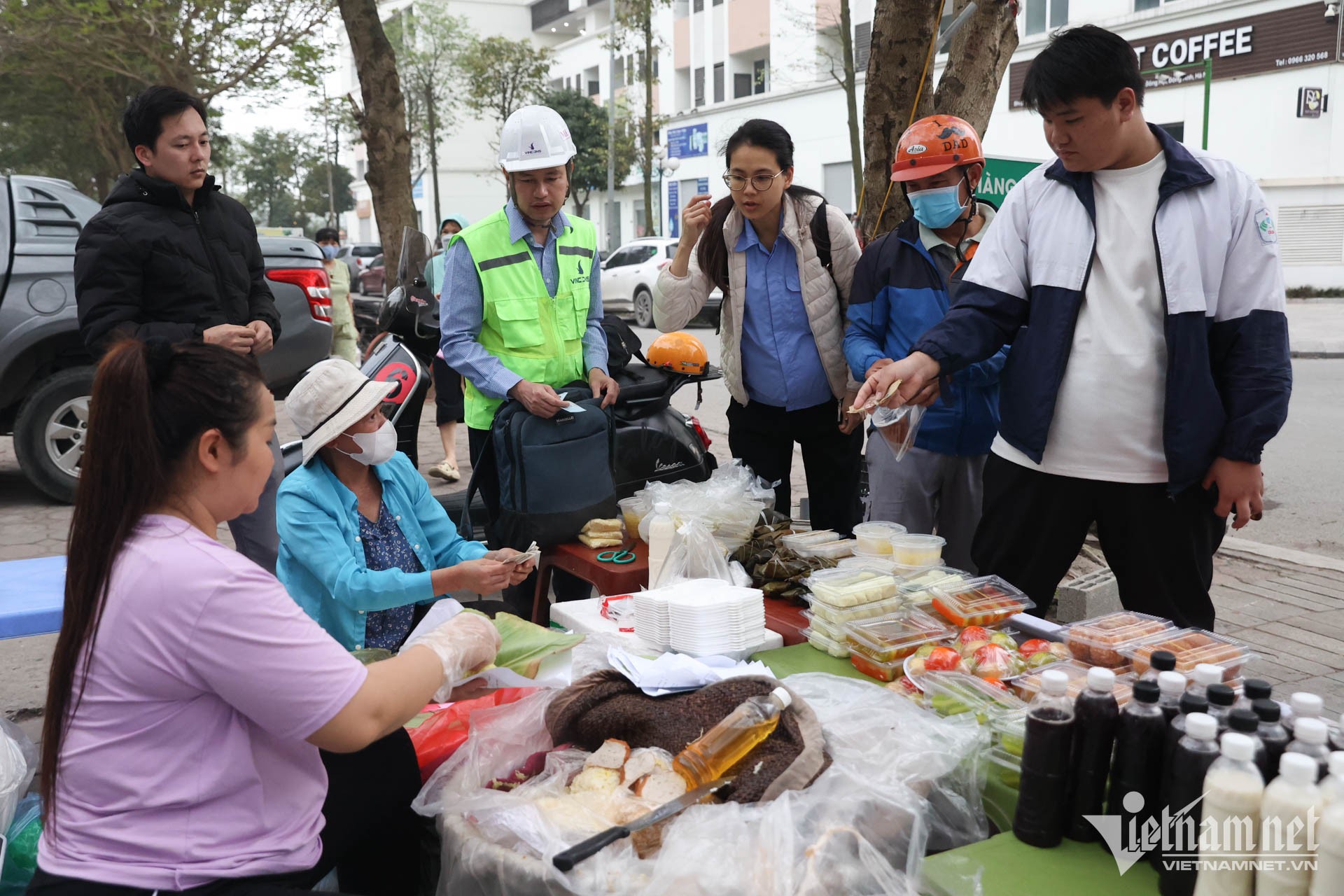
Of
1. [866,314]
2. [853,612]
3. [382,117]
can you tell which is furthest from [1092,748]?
[382,117]

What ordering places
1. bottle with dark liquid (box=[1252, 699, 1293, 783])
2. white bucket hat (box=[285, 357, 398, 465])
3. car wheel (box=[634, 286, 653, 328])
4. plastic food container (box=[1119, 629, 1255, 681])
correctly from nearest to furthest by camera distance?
bottle with dark liquid (box=[1252, 699, 1293, 783]) → plastic food container (box=[1119, 629, 1255, 681]) → white bucket hat (box=[285, 357, 398, 465]) → car wheel (box=[634, 286, 653, 328])

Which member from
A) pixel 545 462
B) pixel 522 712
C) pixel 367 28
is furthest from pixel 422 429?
pixel 522 712

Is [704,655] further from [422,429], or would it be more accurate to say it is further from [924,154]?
[422,429]

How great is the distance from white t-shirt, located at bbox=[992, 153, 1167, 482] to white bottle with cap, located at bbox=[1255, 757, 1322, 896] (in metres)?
1.29

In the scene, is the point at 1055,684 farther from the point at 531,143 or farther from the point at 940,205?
the point at 531,143

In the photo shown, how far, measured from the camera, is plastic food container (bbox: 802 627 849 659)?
249 cm

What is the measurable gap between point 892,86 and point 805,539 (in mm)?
2663

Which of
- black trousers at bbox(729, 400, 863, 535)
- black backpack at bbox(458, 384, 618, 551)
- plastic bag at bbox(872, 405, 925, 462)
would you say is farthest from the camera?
black trousers at bbox(729, 400, 863, 535)

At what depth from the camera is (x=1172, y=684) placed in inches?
61.3

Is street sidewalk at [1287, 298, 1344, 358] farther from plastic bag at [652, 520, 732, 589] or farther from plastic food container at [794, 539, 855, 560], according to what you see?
plastic bag at [652, 520, 732, 589]

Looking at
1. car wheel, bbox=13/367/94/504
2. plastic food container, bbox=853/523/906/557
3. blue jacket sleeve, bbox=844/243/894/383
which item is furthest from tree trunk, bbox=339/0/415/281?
plastic food container, bbox=853/523/906/557

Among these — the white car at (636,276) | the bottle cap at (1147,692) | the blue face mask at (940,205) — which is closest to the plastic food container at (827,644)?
the bottle cap at (1147,692)

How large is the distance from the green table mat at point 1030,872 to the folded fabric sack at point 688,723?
0.28 m

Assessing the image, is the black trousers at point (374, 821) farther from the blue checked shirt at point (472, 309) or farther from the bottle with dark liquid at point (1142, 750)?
the blue checked shirt at point (472, 309)
